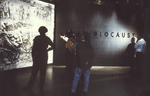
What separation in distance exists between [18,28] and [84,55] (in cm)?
466

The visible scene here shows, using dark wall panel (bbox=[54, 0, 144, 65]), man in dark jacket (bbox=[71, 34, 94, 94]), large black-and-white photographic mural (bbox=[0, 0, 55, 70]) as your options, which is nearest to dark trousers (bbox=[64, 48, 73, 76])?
large black-and-white photographic mural (bbox=[0, 0, 55, 70])

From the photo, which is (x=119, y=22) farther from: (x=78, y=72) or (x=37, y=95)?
(x=37, y=95)

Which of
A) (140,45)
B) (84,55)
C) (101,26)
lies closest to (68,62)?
(84,55)

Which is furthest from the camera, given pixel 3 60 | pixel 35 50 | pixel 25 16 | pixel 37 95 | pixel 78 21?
pixel 78 21

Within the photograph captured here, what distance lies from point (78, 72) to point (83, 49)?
0.62 m

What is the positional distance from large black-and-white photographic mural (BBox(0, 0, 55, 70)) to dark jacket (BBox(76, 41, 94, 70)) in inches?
167

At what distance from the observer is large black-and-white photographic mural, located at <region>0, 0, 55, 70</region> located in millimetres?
7289

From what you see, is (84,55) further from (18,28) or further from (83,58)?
(18,28)

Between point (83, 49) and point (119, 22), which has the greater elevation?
point (119, 22)

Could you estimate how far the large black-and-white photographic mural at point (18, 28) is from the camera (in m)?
7.29

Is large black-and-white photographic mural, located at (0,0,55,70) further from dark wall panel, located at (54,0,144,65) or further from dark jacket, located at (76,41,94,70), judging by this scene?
dark jacket, located at (76,41,94,70)

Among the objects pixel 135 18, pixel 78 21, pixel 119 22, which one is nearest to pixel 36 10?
pixel 78 21

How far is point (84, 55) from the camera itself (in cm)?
441

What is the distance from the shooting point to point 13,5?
7.58 meters
